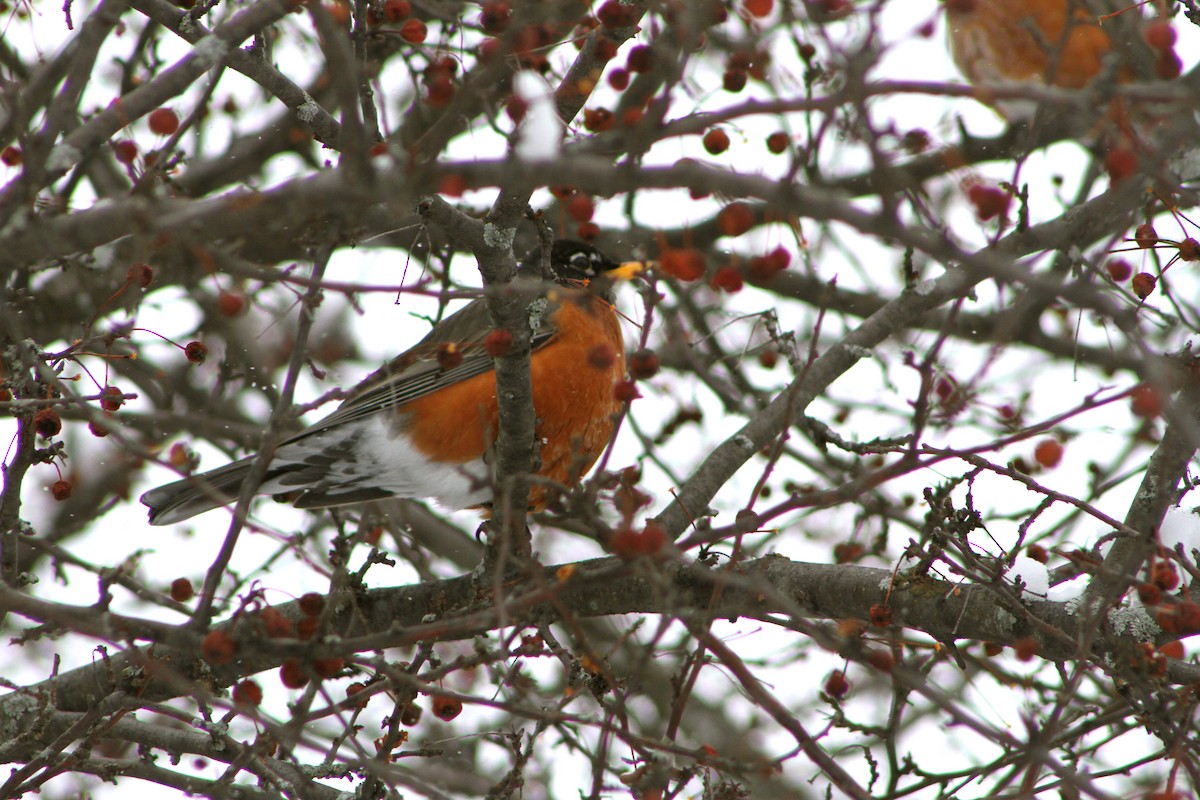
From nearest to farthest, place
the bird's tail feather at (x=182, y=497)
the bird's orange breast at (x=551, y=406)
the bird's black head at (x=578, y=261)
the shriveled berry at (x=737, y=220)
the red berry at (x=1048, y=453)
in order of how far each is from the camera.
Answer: the shriveled berry at (x=737, y=220) → the red berry at (x=1048, y=453) → the bird's tail feather at (x=182, y=497) → the bird's orange breast at (x=551, y=406) → the bird's black head at (x=578, y=261)

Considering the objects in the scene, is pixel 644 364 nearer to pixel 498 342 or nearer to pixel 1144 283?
pixel 498 342

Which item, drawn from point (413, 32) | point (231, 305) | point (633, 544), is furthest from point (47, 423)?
point (633, 544)

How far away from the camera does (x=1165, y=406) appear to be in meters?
1.38

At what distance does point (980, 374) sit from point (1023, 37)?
2649mm

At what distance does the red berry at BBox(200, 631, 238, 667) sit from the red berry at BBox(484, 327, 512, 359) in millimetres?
954

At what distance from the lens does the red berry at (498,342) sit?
2621 millimetres

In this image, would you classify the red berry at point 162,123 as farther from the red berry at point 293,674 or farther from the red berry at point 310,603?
the red berry at point 293,674

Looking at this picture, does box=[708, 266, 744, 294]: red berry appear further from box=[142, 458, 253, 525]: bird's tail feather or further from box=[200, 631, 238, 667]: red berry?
box=[142, 458, 253, 525]: bird's tail feather

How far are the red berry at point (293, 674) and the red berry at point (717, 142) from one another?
1759mm

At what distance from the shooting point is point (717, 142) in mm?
3148

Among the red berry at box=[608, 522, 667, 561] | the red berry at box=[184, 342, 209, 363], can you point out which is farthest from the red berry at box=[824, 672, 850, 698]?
the red berry at box=[184, 342, 209, 363]

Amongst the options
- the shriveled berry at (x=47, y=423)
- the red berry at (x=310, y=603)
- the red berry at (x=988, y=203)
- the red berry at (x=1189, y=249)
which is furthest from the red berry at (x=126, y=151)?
the red berry at (x=1189, y=249)

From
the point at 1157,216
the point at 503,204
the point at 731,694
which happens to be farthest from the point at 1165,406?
the point at 731,694

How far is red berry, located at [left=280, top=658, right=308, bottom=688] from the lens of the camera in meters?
2.11
